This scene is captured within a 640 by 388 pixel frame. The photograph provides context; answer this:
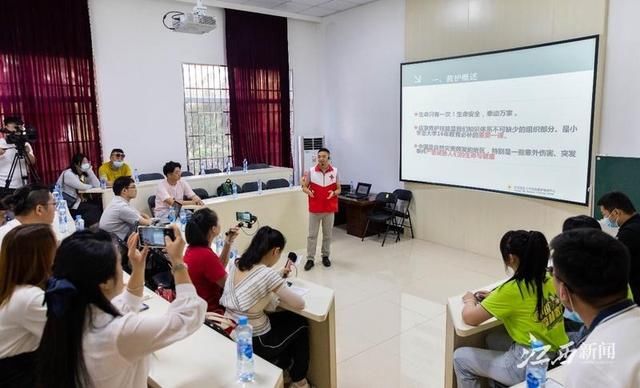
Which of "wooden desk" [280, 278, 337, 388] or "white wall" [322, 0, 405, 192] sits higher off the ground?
"white wall" [322, 0, 405, 192]

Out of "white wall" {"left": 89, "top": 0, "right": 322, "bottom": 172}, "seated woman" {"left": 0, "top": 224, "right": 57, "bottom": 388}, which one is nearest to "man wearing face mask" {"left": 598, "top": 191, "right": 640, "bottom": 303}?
"seated woman" {"left": 0, "top": 224, "right": 57, "bottom": 388}

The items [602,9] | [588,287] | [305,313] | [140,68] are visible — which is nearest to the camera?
[588,287]


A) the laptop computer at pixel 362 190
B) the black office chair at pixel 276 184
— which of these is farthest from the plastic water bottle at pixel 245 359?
the laptop computer at pixel 362 190

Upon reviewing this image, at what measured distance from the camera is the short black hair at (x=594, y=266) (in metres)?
1.28

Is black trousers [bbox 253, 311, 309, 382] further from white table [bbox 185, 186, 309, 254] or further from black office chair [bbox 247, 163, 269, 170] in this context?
black office chair [bbox 247, 163, 269, 170]

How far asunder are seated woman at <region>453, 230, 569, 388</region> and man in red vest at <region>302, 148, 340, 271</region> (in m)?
3.21

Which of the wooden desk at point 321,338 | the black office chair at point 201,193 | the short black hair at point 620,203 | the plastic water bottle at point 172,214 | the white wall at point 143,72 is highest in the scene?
the white wall at point 143,72

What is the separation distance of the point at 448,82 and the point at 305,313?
14.3ft

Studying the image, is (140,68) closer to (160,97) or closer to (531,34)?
(160,97)

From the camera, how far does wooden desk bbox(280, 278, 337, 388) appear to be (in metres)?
2.61

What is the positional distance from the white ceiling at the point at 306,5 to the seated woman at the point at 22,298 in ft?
19.7

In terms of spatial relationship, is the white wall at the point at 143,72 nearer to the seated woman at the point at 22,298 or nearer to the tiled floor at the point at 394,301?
the tiled floor at the point at 394,301

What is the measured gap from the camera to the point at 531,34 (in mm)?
4953

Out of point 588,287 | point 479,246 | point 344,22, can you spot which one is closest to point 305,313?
point 588,287
